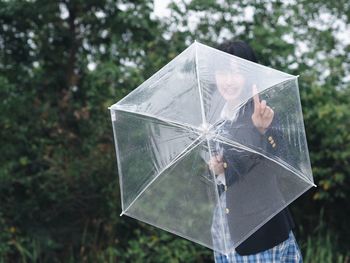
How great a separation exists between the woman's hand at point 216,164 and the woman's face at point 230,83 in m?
0.25

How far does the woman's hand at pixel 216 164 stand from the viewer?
9.89ft

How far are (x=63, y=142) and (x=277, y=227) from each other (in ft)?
10.3

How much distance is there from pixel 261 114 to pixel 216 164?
11.1 inches

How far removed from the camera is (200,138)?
2990 millimetres

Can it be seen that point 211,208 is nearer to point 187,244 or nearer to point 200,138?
point 200,138

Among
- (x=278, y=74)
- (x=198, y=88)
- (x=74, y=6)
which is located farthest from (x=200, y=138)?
(x=74, y=6)

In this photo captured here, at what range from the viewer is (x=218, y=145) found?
2.99 metres

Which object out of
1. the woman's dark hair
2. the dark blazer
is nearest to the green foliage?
the woman's dark hair

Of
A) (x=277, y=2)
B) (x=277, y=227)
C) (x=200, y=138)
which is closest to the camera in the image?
(x=200, y=138)

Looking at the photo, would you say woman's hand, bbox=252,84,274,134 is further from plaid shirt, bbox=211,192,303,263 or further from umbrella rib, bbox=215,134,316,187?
plaid shirt, bbox=211,192,303,263

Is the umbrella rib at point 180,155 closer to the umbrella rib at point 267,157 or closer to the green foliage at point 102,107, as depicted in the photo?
the umbrella rib at point 267,157

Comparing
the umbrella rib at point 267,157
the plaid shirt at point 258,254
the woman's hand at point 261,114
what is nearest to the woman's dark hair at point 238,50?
the woman's hand at point 261,114

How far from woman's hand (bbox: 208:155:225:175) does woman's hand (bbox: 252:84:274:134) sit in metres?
0.21

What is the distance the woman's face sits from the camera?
302cm
